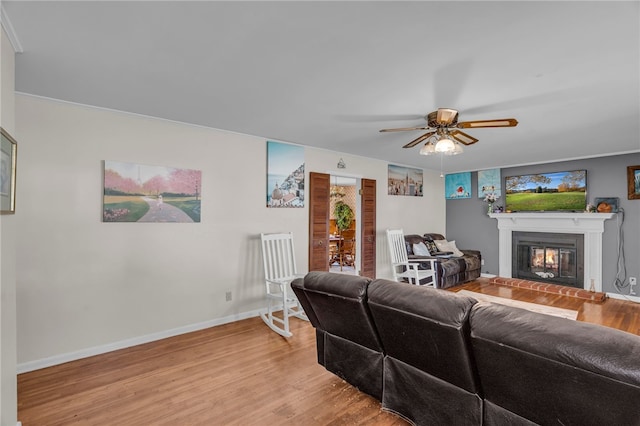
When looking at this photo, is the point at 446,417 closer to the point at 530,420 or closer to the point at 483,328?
the point at 530,420

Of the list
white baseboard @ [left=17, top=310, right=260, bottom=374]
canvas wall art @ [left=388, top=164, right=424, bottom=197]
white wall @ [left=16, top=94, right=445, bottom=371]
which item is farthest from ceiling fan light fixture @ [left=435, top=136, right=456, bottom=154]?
white baseboard @ [left=17, top=310, right=260, bottom=374]

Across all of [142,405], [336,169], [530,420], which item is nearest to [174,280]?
[142,405]

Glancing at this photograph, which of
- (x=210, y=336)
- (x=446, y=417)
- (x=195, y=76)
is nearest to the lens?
(x=446, y=417)

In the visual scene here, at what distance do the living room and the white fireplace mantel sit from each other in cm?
266

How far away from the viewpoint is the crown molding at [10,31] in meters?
1.68

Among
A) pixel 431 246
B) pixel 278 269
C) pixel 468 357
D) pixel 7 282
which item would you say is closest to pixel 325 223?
pixel 278 269

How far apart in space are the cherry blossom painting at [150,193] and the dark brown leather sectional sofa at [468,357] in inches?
74.4

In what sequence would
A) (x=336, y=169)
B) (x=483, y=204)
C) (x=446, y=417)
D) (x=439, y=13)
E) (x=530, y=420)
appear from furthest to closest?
(x=483, y=204)
(x=336, y=169)
(x=446, y=417)
(x=439, y=13)
(x=530, y=420)

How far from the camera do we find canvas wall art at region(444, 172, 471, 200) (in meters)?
7.29

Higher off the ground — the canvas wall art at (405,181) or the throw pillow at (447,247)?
the canvas wall art at (405,181)

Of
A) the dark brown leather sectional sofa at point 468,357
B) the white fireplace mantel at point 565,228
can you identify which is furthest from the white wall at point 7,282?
the white fireplace mantel at point 565,228

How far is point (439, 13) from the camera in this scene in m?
1.64

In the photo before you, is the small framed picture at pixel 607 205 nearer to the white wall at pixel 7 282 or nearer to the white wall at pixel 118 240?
the white wall at pixel 118 240

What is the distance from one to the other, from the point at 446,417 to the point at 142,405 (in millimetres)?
2123
